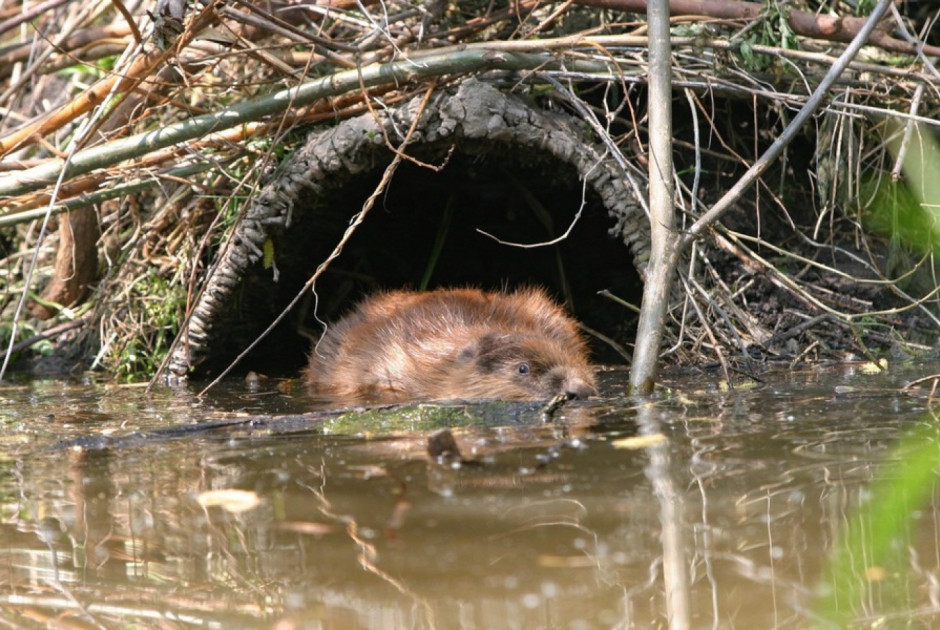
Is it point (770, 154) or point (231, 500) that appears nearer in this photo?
point (231, 500)

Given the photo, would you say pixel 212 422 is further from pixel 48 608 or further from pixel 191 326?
pixel 191 326

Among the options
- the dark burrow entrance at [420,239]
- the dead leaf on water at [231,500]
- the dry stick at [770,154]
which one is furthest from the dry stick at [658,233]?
the dead leaf on water at [231,500]

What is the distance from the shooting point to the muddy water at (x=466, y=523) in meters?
1.79

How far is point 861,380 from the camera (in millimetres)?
4367

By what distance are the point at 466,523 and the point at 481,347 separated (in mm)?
2732

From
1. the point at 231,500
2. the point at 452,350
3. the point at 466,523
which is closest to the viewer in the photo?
the point at 466,523

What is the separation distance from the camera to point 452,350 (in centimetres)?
512

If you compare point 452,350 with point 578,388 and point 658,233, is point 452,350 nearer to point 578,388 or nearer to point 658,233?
point 578,388

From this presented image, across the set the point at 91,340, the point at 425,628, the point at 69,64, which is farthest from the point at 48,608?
the point at 69,64

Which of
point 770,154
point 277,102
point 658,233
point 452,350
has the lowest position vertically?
point 452,350

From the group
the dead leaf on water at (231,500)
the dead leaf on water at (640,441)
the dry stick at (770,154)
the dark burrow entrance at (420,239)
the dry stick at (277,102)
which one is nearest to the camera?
the dead leaf on water at (231,500)

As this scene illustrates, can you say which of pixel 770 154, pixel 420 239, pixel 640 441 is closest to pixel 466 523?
pixel 640 441

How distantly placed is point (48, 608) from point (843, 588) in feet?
4.43

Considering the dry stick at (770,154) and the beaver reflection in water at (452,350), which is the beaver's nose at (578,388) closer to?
the beaver reflection in water at (452,350)
